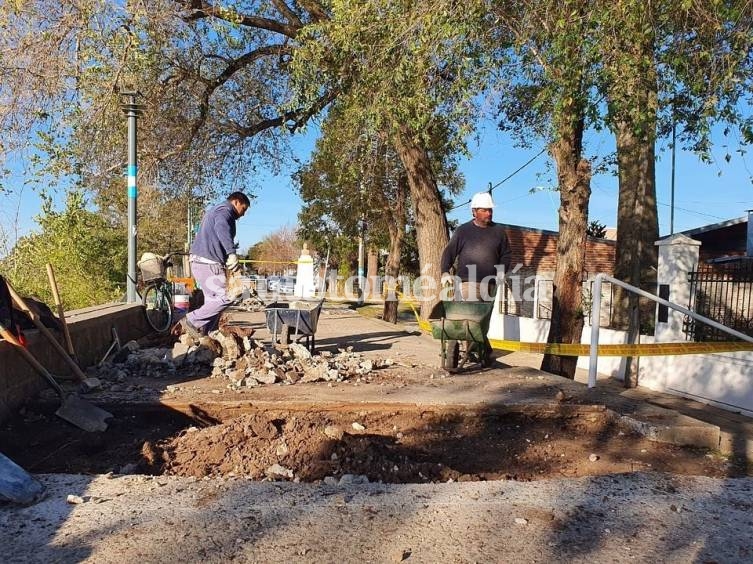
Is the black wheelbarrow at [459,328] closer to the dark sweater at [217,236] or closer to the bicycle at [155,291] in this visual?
the dark sweater at [217,236]

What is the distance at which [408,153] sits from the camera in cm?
1065

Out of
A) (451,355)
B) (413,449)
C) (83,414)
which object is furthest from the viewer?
(451,355)

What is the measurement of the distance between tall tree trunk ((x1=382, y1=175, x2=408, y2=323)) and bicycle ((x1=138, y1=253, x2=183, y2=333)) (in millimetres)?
9871

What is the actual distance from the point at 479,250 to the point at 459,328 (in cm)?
93

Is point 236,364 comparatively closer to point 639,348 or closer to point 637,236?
point 639,348

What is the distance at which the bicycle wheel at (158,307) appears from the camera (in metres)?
8.44

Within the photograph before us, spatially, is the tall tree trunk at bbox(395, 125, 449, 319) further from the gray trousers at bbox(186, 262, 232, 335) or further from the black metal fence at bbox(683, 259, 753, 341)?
the gray trousers at bbox(186, 262, 232, 335)

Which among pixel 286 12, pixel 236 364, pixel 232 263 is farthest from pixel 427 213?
pixel 236 364

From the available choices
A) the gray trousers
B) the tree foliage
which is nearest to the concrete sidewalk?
the gray trousers

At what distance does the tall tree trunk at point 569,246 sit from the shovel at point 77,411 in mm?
5910

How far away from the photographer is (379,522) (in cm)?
274

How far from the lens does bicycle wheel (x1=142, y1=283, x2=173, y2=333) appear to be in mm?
8438

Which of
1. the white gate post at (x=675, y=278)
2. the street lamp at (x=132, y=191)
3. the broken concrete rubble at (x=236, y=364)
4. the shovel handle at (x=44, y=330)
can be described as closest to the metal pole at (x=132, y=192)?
the street lamp at (x=132, y=191)

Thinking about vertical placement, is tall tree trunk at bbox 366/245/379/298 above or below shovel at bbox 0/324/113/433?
above
